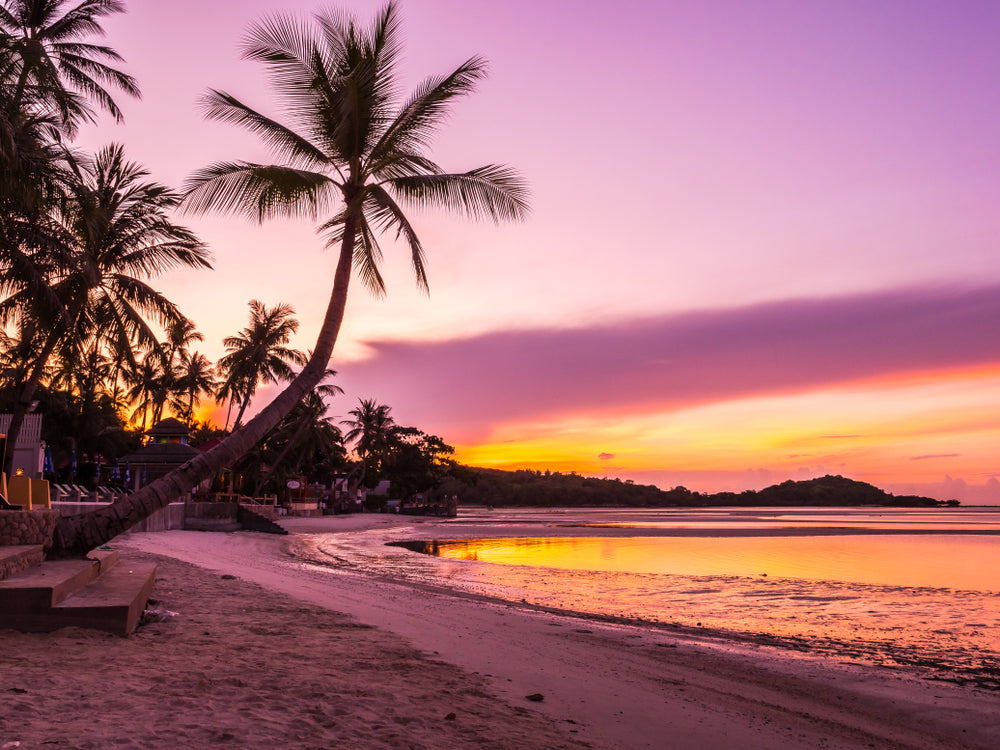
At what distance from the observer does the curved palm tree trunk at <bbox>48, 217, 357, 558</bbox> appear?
26.3 ft

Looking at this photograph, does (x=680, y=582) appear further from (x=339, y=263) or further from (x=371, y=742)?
(x=371, y=742)

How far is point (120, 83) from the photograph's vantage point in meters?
19.2

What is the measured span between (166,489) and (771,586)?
12394mm

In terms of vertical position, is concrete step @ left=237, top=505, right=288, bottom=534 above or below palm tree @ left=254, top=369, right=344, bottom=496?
below

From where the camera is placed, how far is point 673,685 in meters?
6.12

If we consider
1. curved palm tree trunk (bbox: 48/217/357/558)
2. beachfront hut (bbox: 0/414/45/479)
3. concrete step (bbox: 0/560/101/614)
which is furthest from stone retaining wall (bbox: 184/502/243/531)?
concrete step (bbox: 0/560/101/614)

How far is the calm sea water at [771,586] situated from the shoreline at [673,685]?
1203mm

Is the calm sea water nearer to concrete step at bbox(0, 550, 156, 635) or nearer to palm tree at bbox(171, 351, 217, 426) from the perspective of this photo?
concrete step at bbox(0, 550, 156, 635)

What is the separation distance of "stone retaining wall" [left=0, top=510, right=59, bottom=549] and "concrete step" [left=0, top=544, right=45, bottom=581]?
0.18 metres

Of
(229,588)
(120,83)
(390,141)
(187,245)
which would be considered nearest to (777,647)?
(229,588)

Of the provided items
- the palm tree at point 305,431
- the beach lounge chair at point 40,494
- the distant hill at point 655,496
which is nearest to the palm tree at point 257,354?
the palm tree at point 305,431

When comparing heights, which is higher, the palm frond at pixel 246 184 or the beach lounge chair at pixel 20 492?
the palm frond at pixel 246 184

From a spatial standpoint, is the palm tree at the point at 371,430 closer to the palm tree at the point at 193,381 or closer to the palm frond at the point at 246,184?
the palm tree at the point at 193,381

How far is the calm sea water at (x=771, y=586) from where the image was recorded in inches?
374
